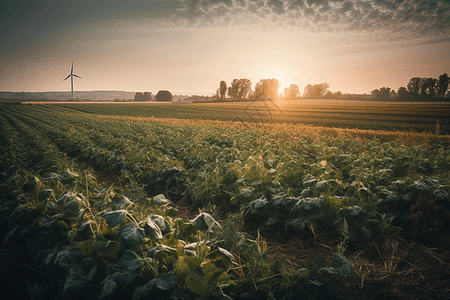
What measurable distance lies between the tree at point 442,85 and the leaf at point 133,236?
67.5 m

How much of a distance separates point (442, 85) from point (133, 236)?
6907cm

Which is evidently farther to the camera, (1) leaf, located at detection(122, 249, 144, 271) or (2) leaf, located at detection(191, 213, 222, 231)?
(2) leaf, located at detection(191, 213, 222, 231)

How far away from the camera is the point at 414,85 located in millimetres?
55031

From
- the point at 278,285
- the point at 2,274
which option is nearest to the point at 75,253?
the point at 2,274

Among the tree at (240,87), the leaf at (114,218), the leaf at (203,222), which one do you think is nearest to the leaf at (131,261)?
the leaf at (114,218)

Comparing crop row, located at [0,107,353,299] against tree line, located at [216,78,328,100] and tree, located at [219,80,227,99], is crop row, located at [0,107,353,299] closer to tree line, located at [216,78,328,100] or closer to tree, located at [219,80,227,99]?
tree line, located at [216,78,328,100]

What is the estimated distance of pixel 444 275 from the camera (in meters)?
2.59

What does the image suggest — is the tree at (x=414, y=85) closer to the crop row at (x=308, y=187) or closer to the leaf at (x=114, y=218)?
the crop row at (x=308, y=187)

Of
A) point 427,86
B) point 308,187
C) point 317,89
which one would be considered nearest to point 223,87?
point 317,89

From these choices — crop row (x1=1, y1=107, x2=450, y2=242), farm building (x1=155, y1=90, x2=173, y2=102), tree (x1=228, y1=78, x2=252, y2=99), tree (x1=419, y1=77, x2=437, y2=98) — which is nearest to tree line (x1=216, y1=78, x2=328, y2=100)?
tree (x1=228, y1=78, x2=252, y2=99)

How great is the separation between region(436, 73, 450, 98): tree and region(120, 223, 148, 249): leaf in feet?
221

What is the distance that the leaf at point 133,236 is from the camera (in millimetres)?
1863

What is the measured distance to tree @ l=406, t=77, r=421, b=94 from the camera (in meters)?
54.4

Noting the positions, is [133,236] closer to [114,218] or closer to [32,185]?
[114,218]
